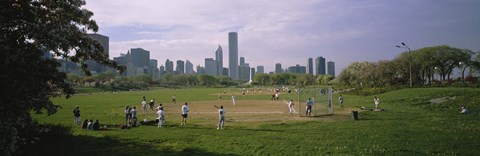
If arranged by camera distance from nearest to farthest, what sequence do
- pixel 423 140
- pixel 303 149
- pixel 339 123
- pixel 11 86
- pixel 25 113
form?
pixel 11 86
pixel 25 113
pixel 303 149
pixel 423 140
pixel 339 123

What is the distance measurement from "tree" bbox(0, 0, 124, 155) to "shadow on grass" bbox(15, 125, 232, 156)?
407 centimetres

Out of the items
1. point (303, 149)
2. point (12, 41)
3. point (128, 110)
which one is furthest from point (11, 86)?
point (128, 110)

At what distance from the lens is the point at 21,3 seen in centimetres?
1280

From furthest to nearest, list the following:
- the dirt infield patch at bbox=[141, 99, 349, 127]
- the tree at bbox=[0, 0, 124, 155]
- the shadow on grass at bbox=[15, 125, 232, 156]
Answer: the dirt infield patch at bbox=[141, 99, 349, 127] → the shadow on grass at bbox=[15, 125, 232, 156] → the tree at bbox=[0, 0, 124, 155]

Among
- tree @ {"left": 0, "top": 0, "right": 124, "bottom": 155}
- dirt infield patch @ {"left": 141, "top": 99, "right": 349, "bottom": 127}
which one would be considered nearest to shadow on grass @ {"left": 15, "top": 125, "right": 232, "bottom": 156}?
tree @ {"left": 0, "top": 0, "right": 124, "bottom": 155}

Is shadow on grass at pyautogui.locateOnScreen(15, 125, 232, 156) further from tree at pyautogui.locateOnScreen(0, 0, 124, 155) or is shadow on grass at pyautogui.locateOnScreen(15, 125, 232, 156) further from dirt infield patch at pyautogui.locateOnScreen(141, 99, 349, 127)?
dirt infield patch at pyautogui.locateOnScreen(141, 99, 349, 127)

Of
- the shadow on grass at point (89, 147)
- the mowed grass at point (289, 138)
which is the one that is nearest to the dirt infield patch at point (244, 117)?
the mowed grass at point (289, 138)

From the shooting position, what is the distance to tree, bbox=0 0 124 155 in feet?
→ 37.4

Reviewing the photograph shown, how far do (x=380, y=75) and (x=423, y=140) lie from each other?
6188 centimetres

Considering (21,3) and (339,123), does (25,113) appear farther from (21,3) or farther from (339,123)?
(339,123)

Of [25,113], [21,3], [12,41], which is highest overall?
[21,3]

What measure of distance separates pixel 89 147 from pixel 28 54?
829cm

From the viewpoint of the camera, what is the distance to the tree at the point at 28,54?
11414 mm

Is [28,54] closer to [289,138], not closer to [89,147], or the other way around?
[89,147]
